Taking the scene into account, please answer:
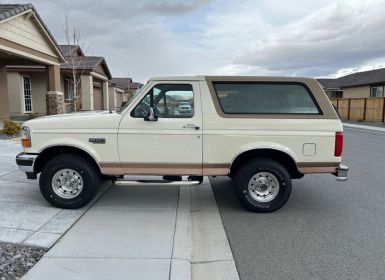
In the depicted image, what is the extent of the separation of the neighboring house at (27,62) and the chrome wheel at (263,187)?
37.5 feet

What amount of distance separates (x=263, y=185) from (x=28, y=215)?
350 centimetres

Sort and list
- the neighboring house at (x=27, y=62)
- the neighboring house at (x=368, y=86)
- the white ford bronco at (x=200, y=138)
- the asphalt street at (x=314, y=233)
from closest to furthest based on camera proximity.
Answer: the asphalt street at (x=314, y=233) < the white ford bronco at (x=200, y=138) < the neighboring house at (x=27, y=62) < the neighboring house at (x=368, y=86)

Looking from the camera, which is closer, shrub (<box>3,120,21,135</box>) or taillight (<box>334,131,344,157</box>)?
taillight (<box>334,131,344,157</box>)

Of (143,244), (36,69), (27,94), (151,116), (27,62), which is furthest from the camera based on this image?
(27,94)

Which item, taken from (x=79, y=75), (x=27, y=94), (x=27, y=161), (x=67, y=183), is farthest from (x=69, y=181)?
(x=27, y=94)

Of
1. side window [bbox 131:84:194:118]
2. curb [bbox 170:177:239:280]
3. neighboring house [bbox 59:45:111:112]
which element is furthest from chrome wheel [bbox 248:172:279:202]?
neighboring house [bbox 59:45:111:112]

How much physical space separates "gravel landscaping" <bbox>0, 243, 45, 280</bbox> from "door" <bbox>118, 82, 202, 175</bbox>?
1.85 meters

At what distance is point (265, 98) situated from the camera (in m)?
5.44

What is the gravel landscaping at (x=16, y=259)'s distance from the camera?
345cm

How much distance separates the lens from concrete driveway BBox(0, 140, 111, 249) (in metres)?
4.22

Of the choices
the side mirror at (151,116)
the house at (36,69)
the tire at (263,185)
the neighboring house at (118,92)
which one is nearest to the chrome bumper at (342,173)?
the tire at (263,185)

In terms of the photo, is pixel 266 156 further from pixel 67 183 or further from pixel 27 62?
pixel 27 62

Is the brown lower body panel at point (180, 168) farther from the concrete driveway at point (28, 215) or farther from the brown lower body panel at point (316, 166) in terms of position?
the concrete driveway at point (28, 215)

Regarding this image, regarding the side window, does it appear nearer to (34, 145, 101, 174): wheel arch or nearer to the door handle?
the door handle
